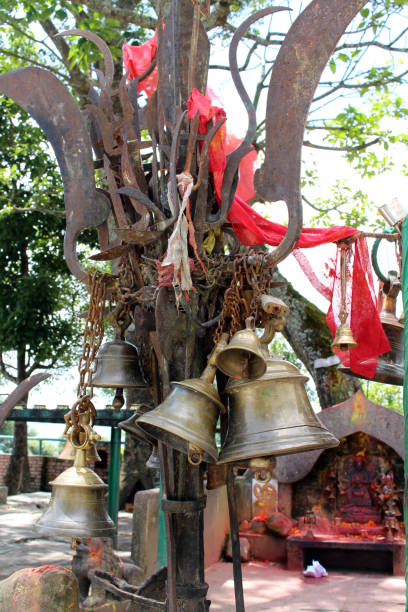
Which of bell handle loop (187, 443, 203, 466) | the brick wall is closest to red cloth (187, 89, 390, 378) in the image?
bell handle loop (187, 443, 203, 466)

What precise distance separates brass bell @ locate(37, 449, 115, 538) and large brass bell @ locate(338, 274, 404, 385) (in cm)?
191

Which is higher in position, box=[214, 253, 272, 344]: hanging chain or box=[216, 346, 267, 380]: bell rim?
box=[214, 253, 272, 344]: hanging chain

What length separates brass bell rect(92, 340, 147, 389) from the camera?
3.34 metres

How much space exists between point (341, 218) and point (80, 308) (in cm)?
865

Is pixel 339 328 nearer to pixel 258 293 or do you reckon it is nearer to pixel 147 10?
pixel 258 293

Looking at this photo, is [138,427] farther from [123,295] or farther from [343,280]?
[343,280]

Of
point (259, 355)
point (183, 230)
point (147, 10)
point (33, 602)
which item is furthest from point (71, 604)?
point (147, 10)

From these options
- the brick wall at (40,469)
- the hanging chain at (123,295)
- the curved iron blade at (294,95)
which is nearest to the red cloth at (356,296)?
the curved iron blade at (294,95)

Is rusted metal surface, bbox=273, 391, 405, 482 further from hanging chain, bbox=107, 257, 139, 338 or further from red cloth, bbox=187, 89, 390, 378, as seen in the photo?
hanging chain, bbox=107, 257, 139, 338

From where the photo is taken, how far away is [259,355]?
2557mm


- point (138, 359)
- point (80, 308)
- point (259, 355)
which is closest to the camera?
point (259, 355)

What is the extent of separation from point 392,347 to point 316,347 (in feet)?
21.2

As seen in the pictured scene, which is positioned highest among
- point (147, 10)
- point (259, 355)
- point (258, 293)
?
point (147, 10)

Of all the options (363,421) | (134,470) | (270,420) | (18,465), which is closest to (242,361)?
(270,420)
